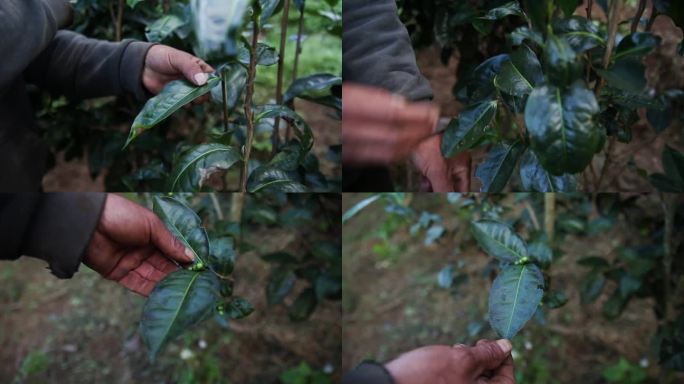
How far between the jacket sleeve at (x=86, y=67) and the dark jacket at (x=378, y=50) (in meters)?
0.51

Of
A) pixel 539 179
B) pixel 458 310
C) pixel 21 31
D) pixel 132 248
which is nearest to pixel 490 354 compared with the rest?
pixel 539 179

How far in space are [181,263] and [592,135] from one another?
59 centimetres

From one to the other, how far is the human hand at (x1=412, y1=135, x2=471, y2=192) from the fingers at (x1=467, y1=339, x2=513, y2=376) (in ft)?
0.93

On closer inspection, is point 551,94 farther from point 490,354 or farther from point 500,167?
point 490,354

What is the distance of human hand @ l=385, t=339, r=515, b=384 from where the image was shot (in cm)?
96

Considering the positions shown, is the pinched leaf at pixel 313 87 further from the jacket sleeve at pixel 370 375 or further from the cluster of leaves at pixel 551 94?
the jacket sleeve at pixel 370 375

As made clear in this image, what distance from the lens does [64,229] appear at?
972mm

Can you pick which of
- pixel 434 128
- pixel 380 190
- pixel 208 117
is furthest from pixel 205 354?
pixel 434 128

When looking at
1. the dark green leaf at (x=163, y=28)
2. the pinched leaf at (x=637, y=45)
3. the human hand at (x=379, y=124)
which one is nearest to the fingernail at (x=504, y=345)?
the human hand at (x=379, y=124)

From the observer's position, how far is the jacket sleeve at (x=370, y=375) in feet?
3.16

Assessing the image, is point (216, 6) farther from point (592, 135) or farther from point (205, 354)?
point (205, 354)

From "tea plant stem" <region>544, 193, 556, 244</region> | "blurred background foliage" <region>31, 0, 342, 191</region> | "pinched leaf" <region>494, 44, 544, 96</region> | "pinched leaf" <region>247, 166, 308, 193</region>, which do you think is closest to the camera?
"pinched leaf" <region>494, 44, 544, 96</region>

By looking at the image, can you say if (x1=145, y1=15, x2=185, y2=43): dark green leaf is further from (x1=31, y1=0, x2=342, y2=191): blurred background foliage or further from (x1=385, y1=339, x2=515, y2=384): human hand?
(x1=385, y1=339, x2=515, y2=384): human hand

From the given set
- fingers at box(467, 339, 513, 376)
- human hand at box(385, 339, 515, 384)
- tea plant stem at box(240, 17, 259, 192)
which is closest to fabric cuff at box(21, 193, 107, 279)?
tea plant stem at box(240, 17, 259, 192)
